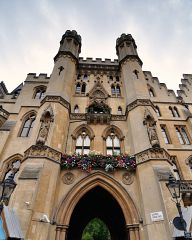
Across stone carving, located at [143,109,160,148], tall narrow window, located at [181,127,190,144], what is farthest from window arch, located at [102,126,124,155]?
tall narrow window, located at [181,127,190,144]

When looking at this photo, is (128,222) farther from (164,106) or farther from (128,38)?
(128,38)

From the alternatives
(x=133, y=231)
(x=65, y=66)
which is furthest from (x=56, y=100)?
(x=133, y=231)

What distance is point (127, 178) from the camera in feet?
36.7

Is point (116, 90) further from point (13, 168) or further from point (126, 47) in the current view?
point (13, 168)

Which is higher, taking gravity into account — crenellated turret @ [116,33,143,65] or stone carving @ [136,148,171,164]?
crenellated turret @ [116,33,143,65]

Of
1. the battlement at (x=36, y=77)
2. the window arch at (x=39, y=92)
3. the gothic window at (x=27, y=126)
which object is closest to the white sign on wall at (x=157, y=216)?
the gothic window at (x=27, y=126)

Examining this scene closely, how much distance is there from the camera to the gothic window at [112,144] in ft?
43.4

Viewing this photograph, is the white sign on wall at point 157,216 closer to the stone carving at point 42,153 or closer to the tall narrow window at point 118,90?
the stone carving at point 42,153

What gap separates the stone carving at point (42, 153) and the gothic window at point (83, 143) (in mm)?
2252

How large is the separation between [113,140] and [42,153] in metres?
5.37

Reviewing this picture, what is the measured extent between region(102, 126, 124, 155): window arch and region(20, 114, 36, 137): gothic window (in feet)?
19.8

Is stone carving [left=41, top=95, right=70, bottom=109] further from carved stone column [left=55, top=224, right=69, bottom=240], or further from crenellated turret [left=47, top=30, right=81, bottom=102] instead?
carved stone column [left=55, top=224, right=69, bottom=240]

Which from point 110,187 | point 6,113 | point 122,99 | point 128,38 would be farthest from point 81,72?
point 110,187

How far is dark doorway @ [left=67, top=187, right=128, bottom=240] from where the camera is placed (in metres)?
13.0
